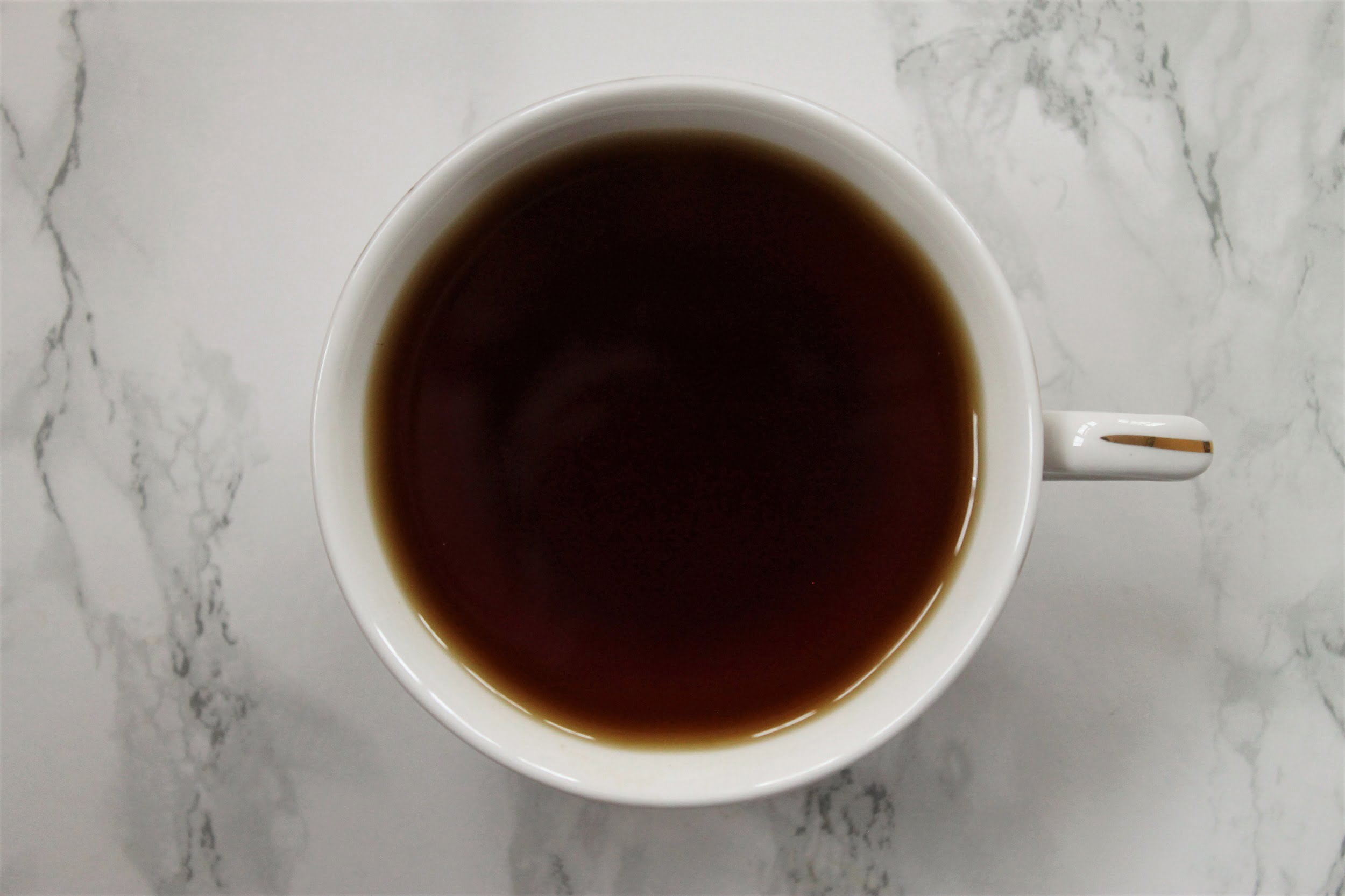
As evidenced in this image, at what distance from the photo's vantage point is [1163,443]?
584 millimetres

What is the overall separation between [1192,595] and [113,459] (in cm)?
95

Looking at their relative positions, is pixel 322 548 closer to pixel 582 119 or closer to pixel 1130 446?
pixel 582 119

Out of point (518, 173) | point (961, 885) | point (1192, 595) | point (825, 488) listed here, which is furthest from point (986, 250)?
point (961, 885)

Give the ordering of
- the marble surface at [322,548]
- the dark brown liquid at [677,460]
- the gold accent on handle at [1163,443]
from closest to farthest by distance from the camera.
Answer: the gold accent on handle at [1163,443], the dark brown liquid at [677,460], the marble surface at [322,548]

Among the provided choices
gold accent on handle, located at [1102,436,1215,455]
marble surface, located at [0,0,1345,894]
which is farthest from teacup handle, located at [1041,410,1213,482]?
marble surface, located at [0,0,1345,894]

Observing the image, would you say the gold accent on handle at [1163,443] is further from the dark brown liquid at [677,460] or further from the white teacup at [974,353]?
the dark brown liquid at [677,460]

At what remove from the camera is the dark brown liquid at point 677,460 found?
0.69 metres

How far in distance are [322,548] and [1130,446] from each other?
62 centimetres

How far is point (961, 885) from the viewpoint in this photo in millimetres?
818

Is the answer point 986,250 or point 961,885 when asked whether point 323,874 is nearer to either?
point 961,885

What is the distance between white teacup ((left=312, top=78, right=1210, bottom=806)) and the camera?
23.0 inches

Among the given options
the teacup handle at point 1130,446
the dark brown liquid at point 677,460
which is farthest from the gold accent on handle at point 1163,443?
the dark brown liquid at point 677,460

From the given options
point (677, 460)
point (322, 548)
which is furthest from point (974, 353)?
point (322, 548)

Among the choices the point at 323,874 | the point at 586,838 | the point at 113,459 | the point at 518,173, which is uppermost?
the point at 518,173
